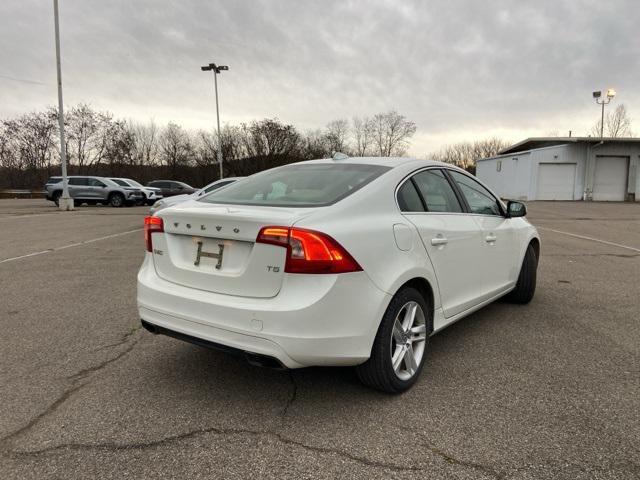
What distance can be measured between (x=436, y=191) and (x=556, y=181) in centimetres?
3240

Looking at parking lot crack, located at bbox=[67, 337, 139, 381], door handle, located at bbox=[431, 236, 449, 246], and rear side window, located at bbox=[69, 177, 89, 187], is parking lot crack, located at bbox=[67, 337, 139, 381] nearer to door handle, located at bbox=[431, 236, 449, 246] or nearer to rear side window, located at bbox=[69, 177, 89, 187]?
door handle, located at bbox=[431, 236, 449, 246]

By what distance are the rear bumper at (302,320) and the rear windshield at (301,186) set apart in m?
0.56

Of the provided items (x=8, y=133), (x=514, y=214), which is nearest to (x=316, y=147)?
(x=8, y=133)

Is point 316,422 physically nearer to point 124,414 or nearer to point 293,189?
point 124,414

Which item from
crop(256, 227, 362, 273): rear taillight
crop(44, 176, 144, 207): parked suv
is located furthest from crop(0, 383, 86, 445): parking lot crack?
crop(44, 176, 144, 207): parked suv

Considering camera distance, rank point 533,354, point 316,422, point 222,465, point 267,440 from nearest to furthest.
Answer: point 222,465 < point 267,440 < point 316,422 < point 533,354

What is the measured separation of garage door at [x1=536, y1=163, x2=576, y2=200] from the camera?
104 feet

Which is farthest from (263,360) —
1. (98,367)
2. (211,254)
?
(98,367)

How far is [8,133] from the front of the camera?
44.3 metres

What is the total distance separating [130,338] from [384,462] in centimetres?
262

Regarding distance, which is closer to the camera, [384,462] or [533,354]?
[384,462]

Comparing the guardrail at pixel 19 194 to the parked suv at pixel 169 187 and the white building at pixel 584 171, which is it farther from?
the white building at pixel 584 171

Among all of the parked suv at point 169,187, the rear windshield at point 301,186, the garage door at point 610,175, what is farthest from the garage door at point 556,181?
the rear windshield at point 301,186

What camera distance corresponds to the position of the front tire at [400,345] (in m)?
2.72
